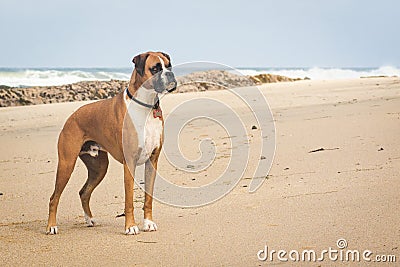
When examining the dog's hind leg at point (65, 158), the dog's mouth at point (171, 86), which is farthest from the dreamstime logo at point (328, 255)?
the dog's hind leg at point (65, 158)

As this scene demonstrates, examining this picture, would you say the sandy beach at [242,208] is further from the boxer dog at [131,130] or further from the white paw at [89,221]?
the boxer dog at [131,130]

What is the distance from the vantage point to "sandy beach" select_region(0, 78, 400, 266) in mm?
3893

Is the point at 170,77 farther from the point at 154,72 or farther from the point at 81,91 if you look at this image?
the point at 81,91

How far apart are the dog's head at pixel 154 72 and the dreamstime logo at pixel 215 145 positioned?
19 cm

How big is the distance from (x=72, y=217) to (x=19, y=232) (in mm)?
723

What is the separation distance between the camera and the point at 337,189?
203 inches

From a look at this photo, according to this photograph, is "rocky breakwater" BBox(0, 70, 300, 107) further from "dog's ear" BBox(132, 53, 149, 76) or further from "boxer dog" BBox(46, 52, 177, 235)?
"dog's ear" BBox(132, 53, 149, 76)

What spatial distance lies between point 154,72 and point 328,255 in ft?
6.39

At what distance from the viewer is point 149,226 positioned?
4.66m

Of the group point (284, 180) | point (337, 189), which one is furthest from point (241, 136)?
point (337, 189)

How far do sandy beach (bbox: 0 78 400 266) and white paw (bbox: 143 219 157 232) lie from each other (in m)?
0.08

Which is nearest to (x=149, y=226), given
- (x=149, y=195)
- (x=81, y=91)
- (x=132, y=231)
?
(x=132, y=231)

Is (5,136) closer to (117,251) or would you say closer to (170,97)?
(170,97)

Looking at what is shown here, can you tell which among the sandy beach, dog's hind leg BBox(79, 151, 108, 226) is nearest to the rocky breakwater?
the sandy beach
